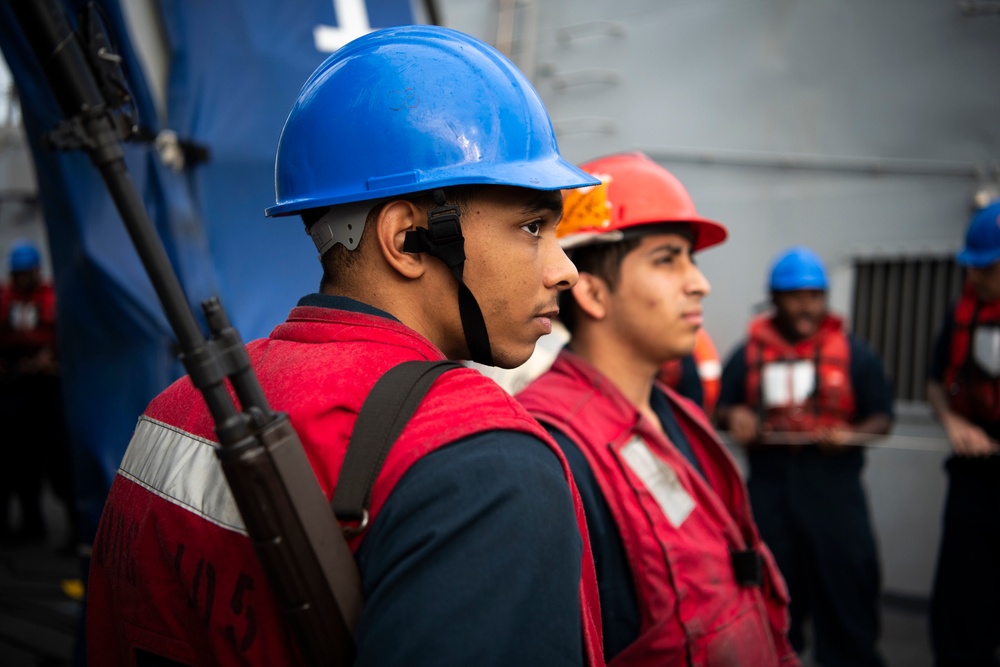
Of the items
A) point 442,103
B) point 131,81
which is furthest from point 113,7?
point 442,103

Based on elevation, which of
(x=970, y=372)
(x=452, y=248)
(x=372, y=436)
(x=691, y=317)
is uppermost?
(x=452, y=248)

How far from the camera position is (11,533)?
766 cm

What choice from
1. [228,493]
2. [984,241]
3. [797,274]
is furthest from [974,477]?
[228,493]

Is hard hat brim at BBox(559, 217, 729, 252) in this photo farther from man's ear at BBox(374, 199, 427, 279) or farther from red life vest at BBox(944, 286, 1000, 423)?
red life vest at BBox(944, 286, 1000, 423)

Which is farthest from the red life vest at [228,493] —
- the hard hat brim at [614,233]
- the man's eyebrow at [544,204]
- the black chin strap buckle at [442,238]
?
the hard hat brim at [614,233]

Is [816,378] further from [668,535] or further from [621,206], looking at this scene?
[668,535]

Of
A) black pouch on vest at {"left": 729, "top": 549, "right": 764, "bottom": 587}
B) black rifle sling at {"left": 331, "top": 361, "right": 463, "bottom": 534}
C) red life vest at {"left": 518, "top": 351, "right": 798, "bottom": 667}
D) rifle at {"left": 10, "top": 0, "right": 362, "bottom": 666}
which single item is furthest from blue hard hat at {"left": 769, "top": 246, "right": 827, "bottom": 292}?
rifle at {"left": 10, "top": 0, "right": 362, "bottom": 666}

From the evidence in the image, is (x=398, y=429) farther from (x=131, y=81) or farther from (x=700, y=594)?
(x=131, y=81)

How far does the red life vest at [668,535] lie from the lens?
1717 mm

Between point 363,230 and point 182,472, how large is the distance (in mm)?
406

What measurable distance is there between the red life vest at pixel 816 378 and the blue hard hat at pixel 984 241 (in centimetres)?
85

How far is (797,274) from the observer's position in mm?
5016

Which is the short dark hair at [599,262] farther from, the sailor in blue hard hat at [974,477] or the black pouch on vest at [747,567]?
the sailor in blue hard hat at [974,477]

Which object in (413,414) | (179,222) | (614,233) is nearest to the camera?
(413,414)
